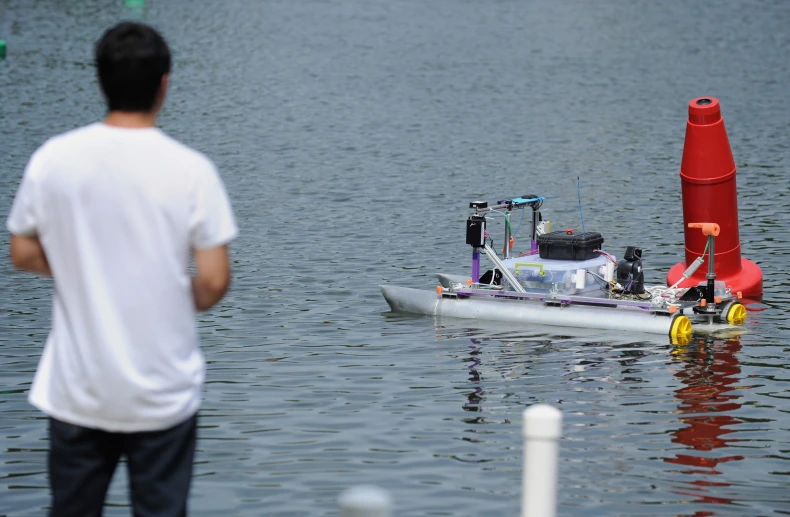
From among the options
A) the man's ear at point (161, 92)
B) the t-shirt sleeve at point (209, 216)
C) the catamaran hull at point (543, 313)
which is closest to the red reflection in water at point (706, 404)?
the catamaran hull at point (543, 313)

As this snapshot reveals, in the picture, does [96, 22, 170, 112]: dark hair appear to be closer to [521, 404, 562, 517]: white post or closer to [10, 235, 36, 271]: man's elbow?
[10, 235, 36, 271]: man's elbow

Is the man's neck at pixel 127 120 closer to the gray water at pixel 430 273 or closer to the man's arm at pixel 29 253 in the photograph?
the man's arm at pixel 29 253

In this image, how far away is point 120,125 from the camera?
170 inches

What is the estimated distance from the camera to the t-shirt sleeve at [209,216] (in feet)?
13.7

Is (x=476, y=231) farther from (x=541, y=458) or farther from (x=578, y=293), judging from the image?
(x=541, y=458)

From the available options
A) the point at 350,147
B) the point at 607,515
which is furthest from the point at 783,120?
the point at 607,515

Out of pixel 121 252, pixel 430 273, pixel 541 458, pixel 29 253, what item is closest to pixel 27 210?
pixel 29 253

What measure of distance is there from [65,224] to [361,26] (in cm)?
5207

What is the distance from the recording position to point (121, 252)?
13.8 ft

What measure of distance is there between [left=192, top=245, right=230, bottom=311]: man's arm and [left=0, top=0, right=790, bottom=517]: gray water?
386cm

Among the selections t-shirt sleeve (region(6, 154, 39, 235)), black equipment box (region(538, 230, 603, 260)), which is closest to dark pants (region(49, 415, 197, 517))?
t-shirt sleeve (region(6, 154, 39, 235))

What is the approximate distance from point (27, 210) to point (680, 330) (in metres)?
8.81

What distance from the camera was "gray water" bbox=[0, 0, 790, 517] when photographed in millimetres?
8773

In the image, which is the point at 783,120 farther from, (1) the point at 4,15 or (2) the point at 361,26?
(1) the point at 4,15
